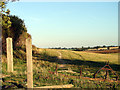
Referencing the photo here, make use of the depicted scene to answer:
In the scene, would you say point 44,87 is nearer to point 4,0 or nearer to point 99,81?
point 99,81

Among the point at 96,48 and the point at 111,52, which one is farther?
the point at 96,48

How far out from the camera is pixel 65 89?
8.59 meters

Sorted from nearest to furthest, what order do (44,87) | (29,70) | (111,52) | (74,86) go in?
(29,70), (44,87), (74,86), (111,52)

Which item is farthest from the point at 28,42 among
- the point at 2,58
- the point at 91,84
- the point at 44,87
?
the point at 2,58

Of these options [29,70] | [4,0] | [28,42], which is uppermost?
[4,0]

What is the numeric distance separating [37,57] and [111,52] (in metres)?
11.6

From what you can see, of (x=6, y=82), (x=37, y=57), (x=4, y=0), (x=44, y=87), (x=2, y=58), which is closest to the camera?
(x=44, y=87)

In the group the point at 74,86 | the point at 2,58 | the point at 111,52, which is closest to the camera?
the point at 74,86

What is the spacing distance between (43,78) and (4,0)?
9.01 meters

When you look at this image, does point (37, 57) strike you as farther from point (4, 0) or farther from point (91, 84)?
point (91, 84)

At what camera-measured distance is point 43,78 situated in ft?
33.6

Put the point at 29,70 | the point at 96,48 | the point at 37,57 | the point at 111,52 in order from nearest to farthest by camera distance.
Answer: the point at 29,70 → the point at 37,57 → the point at 111,52 → the point at 96,48

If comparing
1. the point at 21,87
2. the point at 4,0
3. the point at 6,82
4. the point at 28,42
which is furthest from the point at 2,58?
the point at 28,42

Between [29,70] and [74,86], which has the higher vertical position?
[29,70]
